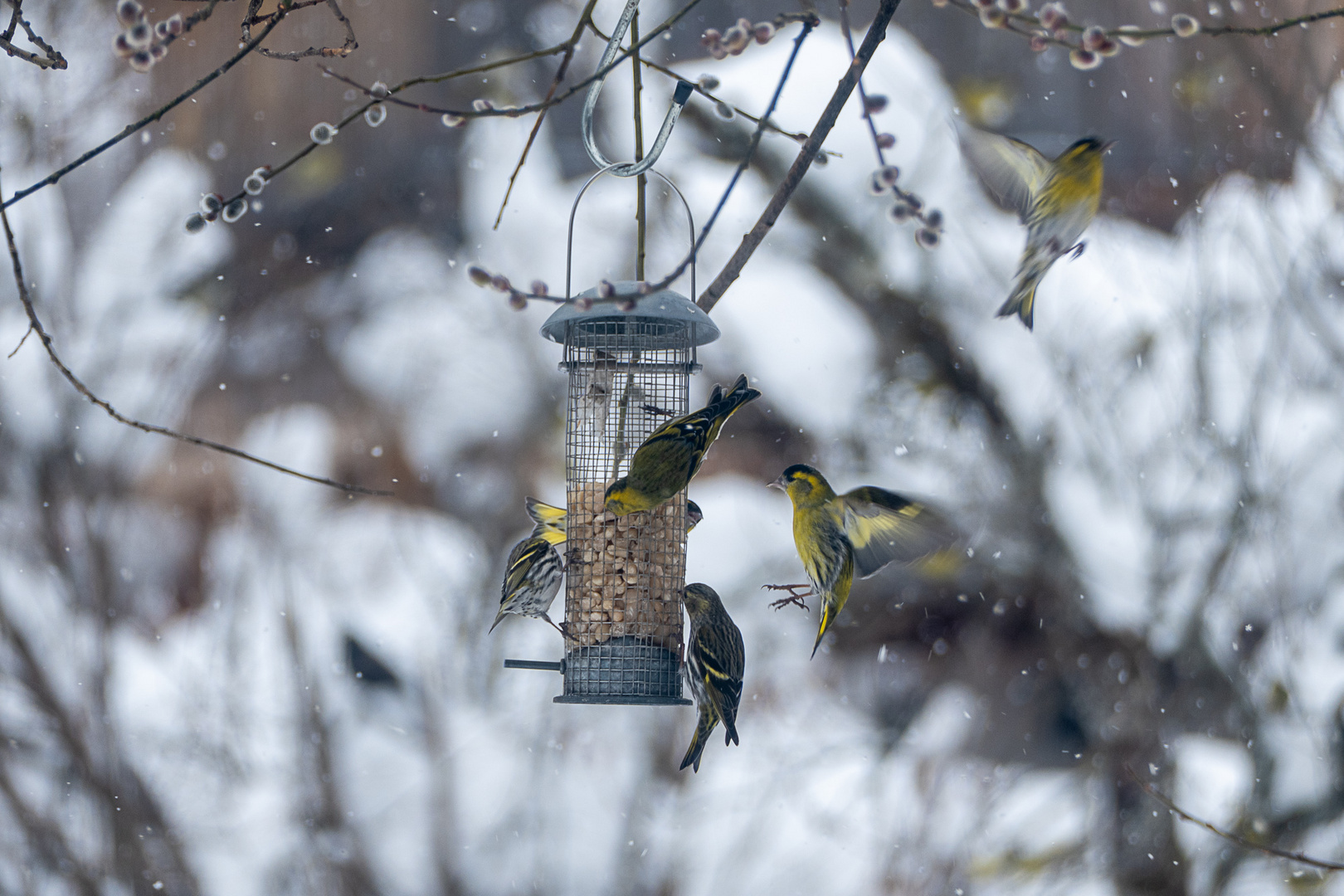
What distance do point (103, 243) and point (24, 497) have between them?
1.45m

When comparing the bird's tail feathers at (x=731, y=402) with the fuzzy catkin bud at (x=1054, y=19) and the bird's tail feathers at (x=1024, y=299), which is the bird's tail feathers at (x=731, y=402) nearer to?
the bird's tail feathers at (x=1024, y=299)

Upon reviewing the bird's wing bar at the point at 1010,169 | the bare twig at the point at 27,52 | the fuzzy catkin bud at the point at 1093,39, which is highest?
the bird's wing bar at the point at 1010,169

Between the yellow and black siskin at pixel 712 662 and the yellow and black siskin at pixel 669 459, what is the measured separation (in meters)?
0.47

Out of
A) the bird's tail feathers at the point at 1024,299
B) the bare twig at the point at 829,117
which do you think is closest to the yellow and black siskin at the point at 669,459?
the bird's tail feathers at the point at 1024,299

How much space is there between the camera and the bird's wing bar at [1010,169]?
282cm

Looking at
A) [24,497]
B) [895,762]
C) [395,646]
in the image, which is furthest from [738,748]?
[24,497]

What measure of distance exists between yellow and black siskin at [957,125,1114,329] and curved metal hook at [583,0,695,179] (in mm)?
900

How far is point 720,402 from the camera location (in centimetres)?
252

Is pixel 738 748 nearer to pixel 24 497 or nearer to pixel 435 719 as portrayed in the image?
pixel 435 719

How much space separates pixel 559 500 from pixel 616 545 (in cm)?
306

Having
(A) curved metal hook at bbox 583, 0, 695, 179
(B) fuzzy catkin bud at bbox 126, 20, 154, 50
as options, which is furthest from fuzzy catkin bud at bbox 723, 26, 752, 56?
(B) fuzzy catkin bud at bbox 126, 20, 154, 50

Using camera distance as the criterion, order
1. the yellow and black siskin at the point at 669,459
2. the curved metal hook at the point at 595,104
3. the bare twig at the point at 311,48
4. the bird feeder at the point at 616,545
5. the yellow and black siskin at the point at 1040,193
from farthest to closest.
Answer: the bird feeder at the point at 616,545 < the yellow and black siskin at the point at 1040,193 < the yellow and black siskin at the point at 669,459 < the curved metal hook at the point at 595,104 < the bare twig at the point at 311,48

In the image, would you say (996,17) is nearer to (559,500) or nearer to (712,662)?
(712,662)

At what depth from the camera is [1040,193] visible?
2.71 meters
